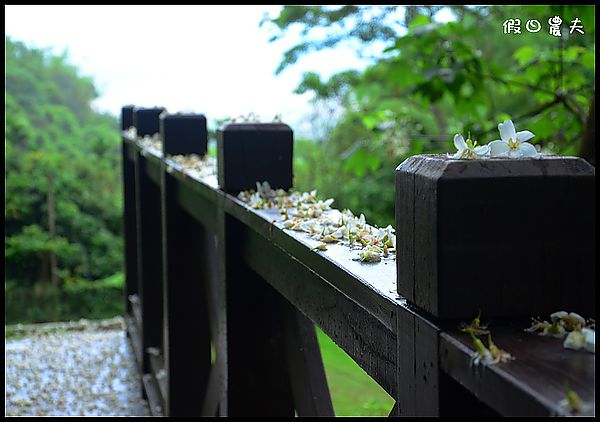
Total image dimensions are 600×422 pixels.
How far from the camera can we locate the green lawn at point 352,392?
5059 millimetres

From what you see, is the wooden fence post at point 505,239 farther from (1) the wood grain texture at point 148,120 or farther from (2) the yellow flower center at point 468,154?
(1) the wood grain texture at point 148,120

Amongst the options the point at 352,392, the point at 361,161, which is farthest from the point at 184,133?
the point at 352,392

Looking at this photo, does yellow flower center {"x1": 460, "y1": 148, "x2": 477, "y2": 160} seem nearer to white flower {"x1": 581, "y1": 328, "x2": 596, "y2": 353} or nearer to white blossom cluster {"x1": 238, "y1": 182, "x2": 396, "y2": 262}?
white flower {"x1": 581, "y1": 328, "x2": 596, "y2": 353}

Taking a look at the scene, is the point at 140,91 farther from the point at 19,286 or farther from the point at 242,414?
the point at 242,414

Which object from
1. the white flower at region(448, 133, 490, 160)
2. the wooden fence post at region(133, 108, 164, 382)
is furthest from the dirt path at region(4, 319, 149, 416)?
the white flower at region(448, 133, 490, 160)

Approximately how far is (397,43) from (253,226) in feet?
4.68

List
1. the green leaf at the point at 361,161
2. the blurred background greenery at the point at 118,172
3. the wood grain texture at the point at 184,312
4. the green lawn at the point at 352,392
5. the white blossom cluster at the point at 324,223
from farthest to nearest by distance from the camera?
the blurred background greenery at the point at 118,172 < the green lawn at the point at 352,392 < the green leaf at the point at 361,161 < the wood grain texture at the point at 184,312 < the white blossom cluster at the point at 324,223

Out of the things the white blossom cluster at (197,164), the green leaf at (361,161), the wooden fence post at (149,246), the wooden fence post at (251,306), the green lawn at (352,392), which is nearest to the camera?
the wooden fence post at (251,306)

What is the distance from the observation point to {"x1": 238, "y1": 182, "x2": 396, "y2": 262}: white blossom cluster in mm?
1149

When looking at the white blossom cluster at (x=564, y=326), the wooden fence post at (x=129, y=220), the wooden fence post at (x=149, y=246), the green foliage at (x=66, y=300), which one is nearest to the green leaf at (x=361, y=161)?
the wooden fence post at (x=149, y=246)

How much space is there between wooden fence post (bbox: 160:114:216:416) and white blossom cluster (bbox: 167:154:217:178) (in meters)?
0.07

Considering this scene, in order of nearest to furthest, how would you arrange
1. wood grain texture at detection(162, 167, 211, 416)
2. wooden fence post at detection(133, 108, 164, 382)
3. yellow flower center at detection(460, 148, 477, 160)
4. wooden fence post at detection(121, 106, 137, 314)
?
yellow flower center at detection(460, 148, 477, 160) → wood grain texture at detection(162, 167, 211, 416) → wooden fence post at detection(133, 108, 164, 382) → wooden fence post at detection(121, 106, 137, 314)

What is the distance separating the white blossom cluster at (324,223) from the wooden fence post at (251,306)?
7 cm

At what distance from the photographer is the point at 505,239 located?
29.3 inches
